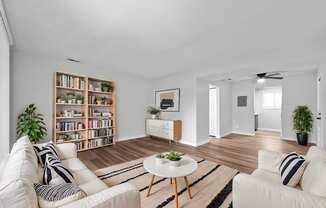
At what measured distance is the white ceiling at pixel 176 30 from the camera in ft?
5.31

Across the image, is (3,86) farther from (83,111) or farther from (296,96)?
(296,96)

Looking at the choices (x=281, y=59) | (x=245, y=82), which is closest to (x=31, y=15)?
(x=281, y=59)

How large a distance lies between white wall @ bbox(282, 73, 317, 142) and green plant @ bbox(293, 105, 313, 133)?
281mm

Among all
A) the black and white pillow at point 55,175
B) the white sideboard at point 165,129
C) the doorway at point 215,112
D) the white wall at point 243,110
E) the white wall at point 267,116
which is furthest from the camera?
the white wall at point 267,116

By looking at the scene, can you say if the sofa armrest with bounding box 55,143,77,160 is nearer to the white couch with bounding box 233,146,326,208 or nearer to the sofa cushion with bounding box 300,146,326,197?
the white couch with bounding box 233,146,326,208

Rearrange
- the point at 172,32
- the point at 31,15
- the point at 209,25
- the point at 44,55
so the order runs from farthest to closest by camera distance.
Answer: the point at 44,55 < the point at 172,32 < the point at 209,25 < the point at 31,15

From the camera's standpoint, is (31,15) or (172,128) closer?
(31,15)

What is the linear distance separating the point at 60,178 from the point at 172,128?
3.45 metres

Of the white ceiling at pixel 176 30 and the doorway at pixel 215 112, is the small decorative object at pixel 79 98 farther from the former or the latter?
the doorway at pixel 215 112

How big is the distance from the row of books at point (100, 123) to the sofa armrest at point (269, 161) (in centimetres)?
367

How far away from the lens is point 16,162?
3.63 feet

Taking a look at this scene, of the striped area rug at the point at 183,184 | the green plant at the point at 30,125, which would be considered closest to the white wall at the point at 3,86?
the green plant at the point at 30,125

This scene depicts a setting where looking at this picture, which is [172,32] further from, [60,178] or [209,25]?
[60,178]

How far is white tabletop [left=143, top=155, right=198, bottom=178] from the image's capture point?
5.39ft
